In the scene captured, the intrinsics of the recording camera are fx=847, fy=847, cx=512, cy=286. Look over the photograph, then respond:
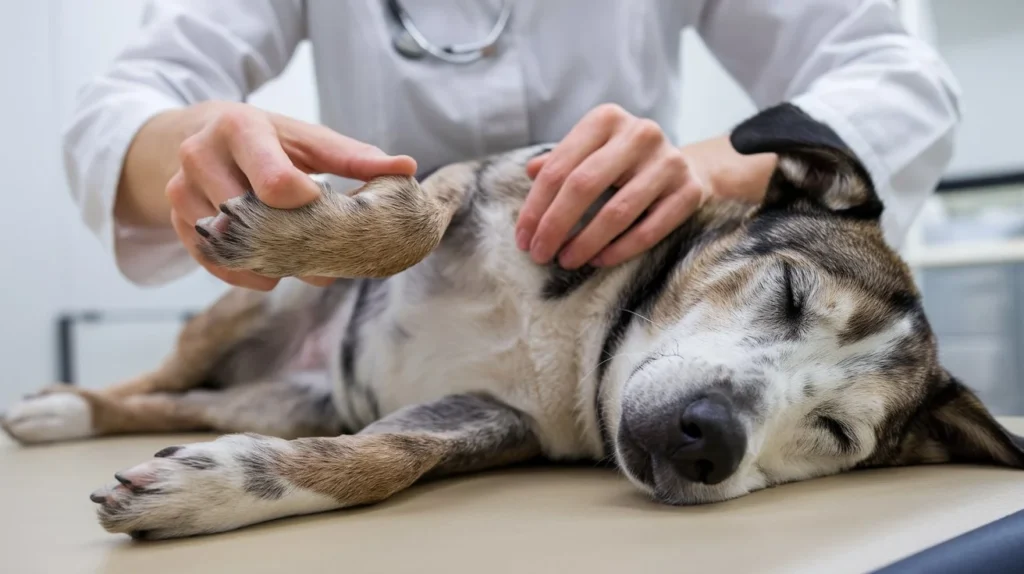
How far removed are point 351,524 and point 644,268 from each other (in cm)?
80

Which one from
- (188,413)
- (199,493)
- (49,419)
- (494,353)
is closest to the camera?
(199,493)

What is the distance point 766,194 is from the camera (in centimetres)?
166

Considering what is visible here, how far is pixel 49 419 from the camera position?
1997 millimetres

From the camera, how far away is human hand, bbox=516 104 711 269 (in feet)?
4.66

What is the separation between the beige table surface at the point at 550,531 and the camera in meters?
0.88

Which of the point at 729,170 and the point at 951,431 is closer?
the point at 951,431

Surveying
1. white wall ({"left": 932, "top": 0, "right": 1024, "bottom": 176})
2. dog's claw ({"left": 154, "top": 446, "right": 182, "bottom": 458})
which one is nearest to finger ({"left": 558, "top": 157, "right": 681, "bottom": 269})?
dog's claw ({"left": 154, "top": 446, "right": 182, "bottom": 458})

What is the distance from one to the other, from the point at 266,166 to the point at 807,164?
3.36ft

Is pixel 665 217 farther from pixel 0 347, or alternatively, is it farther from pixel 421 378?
pixel 0 347

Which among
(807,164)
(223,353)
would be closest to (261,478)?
(807,164)

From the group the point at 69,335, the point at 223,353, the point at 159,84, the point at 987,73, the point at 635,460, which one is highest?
the point at 987,73

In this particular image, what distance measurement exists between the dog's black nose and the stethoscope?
42.7 inches

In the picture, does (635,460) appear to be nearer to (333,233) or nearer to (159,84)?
(333,233)

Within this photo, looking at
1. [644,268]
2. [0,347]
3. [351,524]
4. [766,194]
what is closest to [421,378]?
[644,268]
